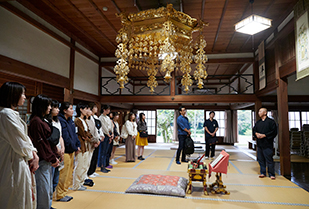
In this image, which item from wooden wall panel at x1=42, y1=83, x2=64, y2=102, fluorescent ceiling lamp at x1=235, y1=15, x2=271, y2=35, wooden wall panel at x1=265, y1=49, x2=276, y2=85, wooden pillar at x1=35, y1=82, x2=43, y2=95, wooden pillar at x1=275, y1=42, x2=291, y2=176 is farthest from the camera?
wooden wall panel at x1=42, y1=83, x2=64, y2=102

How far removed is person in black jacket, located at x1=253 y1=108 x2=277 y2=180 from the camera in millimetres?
3793

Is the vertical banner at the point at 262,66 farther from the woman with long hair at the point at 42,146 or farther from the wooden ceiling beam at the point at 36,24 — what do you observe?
the woman with long hair at the point at 42,146

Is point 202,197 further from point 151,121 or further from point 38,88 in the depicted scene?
point 151,121

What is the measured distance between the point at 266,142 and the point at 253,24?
2.32m

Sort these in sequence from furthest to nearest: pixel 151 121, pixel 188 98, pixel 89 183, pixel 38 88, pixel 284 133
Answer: pixel 151 121
pixel 188 98
pixel 38 88
pixel 284 133
pixel 89 183

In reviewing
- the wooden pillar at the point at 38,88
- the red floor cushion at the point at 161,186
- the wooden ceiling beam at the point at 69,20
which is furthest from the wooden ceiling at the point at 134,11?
the red floor cushion at the point at 161,186

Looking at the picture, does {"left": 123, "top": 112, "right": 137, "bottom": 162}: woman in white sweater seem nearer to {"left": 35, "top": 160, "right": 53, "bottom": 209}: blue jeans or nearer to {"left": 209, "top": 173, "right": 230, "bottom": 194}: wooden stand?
{"left": 209, "top": 173, "right": 230, "bottom": 194}: wooden stand

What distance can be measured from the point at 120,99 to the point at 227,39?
3978 mm

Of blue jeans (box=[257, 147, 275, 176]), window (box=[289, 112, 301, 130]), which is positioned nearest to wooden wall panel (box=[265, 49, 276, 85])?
blue jeans (box=[257, 147, 275, 176])

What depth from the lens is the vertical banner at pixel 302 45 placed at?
2990 mm

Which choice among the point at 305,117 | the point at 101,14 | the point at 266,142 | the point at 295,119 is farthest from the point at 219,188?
the point at 305,117

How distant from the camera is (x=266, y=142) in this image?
3902 mm

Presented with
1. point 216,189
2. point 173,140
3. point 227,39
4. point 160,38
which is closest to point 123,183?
point 216,189

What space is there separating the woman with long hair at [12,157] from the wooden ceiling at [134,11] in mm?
2421
